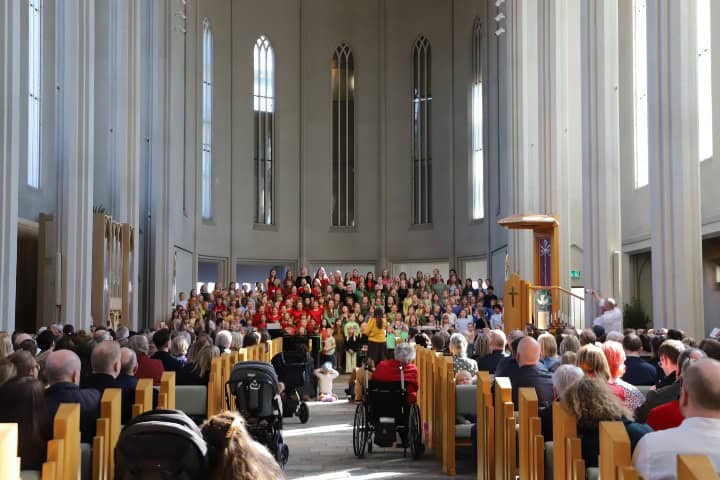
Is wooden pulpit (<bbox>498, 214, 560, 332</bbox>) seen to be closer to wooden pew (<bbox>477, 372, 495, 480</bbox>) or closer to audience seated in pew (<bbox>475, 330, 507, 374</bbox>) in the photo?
audience seated in pew (<bbox>475, 330, 507, 374</bbox>)

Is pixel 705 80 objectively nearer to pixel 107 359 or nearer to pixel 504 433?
pixel 504 433

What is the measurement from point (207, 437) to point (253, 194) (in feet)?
84.8

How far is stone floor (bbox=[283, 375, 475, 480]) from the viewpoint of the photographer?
812 centimetres

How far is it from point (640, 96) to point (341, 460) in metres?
13.7

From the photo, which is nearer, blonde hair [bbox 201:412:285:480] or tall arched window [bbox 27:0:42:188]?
blonde hair [bbox 201:412:285:480]

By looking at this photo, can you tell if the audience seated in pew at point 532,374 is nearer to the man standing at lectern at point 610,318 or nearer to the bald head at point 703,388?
the bald head at point 703,388

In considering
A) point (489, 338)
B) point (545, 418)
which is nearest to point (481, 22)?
point (489, 338)

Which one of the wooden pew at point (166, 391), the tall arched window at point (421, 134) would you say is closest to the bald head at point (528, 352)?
the wooden pew at point (166, 391)

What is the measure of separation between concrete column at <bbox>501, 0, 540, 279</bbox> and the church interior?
9 cm

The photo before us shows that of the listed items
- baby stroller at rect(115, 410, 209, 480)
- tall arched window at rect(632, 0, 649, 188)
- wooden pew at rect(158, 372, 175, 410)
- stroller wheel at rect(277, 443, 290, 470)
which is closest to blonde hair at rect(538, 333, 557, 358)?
stroller wheel at rect(277, 443, 290, 470)

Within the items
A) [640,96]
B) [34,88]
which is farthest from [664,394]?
[640,96]

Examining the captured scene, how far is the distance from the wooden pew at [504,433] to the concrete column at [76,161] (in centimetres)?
1038

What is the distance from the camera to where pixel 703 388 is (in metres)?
3.36

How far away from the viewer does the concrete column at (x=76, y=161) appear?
49.0 feet
